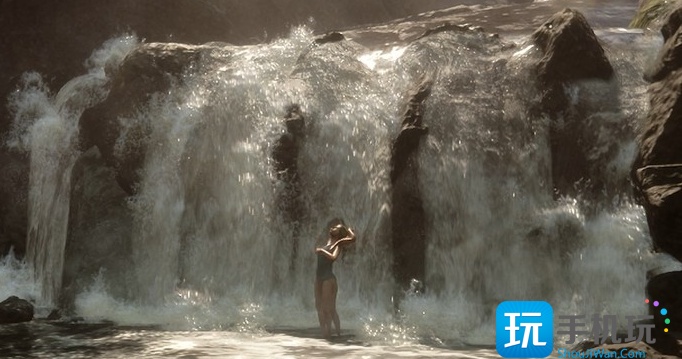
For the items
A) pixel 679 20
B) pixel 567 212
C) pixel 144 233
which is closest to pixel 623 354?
pixel 567 212

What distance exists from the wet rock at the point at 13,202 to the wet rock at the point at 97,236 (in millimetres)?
2648

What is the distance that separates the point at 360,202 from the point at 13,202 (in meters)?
9.67

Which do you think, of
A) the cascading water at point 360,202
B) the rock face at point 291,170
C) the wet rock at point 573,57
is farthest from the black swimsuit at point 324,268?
the wet rock at point 573,57

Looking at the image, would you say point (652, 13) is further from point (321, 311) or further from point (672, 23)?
point (321, 311)

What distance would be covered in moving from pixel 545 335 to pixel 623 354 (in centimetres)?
112

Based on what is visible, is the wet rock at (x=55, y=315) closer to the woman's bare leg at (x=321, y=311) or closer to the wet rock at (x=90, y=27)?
the woman's bare leg at (x=321, y=311)

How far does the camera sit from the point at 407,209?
51.6 ft

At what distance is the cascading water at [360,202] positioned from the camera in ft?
48.1

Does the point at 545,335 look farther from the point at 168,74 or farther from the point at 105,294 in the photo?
the point at 168,74

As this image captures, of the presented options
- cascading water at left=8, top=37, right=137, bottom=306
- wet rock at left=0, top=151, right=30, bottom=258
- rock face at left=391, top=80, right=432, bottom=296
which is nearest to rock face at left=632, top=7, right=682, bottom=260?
rock face at left=391, top=80, right=432, bottom=296

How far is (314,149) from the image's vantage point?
56.2ft

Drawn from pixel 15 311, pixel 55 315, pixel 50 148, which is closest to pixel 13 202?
pixel 50 148

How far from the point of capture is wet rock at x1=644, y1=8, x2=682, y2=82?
14992mm

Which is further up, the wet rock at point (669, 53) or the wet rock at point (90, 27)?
the wet rock at point (90, 27)
